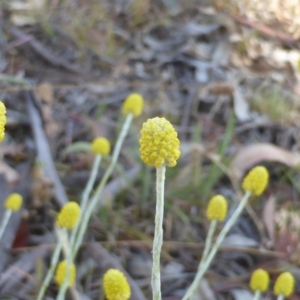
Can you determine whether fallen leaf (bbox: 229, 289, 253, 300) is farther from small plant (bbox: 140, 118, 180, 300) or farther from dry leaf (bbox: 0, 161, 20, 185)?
small plant (bbox: 140, 118, 180, 300)

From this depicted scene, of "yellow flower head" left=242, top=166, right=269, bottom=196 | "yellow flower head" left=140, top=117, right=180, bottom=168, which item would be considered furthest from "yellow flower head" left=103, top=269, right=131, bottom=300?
"yellow flower head" left=242, top=166, right=269, bottom=196

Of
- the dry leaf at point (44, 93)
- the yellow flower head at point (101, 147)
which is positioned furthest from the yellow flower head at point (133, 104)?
the dry leaf at point (44, 93)

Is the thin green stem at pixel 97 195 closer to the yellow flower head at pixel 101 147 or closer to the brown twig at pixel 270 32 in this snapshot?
the yellow flower head at pixel 101 147

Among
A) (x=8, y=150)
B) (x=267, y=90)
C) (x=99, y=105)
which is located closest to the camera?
(x=8, y=150)

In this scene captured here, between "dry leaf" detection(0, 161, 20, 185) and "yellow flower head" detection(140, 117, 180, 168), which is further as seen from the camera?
"dry leaf" detection(0, 161, 20, 185)

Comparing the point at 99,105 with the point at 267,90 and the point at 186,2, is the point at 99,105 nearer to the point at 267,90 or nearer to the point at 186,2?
the point at 267,90

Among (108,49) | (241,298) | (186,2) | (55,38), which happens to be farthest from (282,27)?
(241,298)
